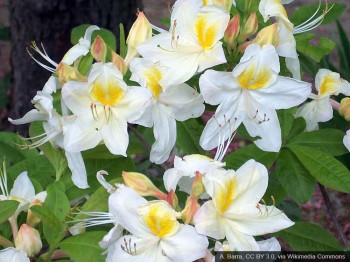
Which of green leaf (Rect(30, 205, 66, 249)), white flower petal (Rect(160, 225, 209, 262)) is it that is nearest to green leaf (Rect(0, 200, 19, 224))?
green leaf (Rect(30, 205, 66, 249))

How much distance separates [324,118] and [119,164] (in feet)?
1.14

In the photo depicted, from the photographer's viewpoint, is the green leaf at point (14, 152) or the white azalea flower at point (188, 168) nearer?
the white azalea flower at point (188, 168)

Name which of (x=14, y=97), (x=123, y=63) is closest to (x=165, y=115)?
(x=123, y=63)

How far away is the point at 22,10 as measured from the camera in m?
2.65

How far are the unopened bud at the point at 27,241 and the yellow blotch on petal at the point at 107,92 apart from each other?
21 centimetres

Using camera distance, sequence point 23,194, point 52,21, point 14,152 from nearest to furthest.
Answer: point 23,194, point 14,152, point 52,21

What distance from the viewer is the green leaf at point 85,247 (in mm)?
1054

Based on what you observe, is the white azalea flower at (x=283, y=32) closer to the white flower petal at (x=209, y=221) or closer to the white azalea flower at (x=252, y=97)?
the white azalea flower at (x=252, y=97)

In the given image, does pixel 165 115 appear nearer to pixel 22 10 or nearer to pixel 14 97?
pixel 22 10

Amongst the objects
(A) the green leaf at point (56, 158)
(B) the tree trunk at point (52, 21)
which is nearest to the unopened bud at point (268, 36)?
(A) the green leaf at point (56, 158)

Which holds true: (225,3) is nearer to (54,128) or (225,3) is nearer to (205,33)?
(205,33)

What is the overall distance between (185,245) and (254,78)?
29 cm

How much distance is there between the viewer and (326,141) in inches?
50.8

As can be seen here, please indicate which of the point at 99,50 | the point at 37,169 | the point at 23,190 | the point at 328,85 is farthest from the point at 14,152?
the point at 328,85
